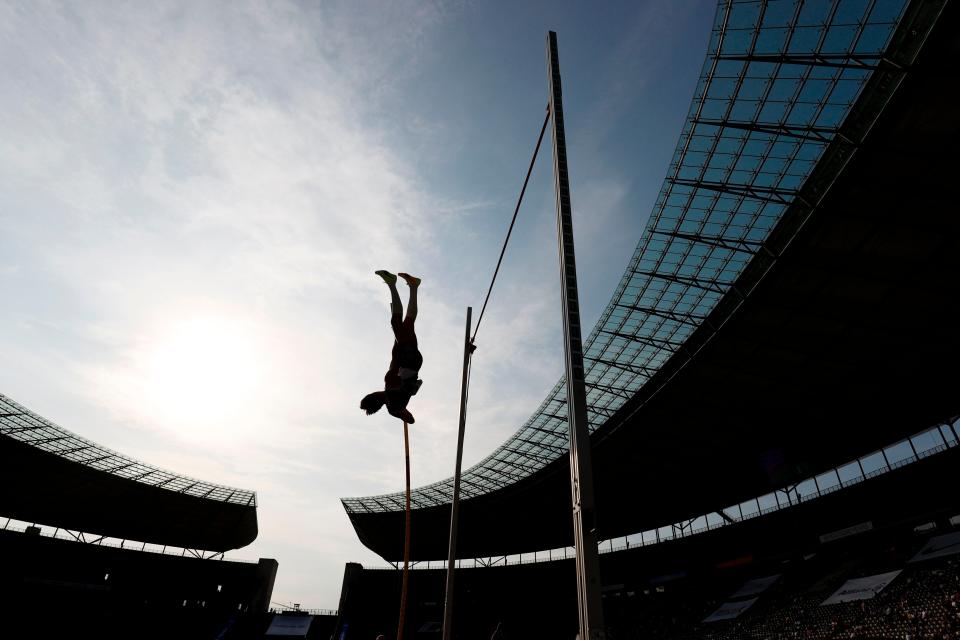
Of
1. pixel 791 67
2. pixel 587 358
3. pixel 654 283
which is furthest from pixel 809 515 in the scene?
pixel 791 67

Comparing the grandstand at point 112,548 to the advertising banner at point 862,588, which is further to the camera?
the grandstand at point 112,548

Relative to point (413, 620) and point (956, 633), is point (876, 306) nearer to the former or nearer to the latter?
point (956, 633)

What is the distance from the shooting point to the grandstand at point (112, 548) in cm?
3912

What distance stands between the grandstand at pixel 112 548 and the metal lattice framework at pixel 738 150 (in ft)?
127

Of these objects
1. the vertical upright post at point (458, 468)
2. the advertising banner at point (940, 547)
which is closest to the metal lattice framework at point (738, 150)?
the vertical upright post at point (458, 468)

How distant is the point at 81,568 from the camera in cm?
4441

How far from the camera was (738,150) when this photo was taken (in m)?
18.4

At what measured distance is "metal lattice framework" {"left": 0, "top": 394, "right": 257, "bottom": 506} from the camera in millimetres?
36875

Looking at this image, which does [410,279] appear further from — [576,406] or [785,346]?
[785,346]

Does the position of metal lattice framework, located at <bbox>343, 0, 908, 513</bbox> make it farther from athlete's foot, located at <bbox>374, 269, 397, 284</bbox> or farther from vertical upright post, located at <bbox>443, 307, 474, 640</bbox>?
athlete's foot, located at <bbox>374, 269, 397, 284</bbox>

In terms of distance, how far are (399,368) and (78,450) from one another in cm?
4311

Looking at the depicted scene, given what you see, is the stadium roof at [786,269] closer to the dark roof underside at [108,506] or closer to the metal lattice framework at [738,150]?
the metal lattice framework at [738,150]

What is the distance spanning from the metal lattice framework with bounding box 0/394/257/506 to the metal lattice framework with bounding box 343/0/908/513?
3814cm

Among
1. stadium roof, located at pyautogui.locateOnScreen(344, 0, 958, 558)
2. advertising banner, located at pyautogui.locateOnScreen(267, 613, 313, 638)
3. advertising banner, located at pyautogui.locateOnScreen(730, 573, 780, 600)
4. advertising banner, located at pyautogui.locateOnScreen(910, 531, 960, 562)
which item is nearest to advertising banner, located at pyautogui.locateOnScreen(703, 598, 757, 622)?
→ advertising banner, located at pyautogui.locateOnScreen(730, 573, 780, 600)
